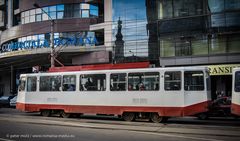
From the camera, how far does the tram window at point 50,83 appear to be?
22.2 metres

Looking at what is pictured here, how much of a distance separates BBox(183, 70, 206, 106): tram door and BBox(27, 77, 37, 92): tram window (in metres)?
10.4

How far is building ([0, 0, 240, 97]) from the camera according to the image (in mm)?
32125

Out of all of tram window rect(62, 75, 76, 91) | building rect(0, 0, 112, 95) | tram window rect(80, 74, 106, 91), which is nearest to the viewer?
tram window rect(80, 74, 106, 91)

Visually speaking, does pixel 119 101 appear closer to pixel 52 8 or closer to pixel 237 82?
pixel 237 82

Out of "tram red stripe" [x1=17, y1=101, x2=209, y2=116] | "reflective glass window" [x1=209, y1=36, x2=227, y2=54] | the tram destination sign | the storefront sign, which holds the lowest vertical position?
"tram red stripe" [x1=17, y1=101, x2=209, y2=116]

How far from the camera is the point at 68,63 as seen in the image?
48.0 meters

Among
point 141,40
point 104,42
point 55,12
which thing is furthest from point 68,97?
point 55,12

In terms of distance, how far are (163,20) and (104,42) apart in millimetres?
7983

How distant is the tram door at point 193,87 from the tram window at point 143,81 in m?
1.59

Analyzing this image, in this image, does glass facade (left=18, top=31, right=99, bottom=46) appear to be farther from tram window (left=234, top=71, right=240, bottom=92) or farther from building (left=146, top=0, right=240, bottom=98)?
tram window (left=234, top=71, right=240, bottom=92)

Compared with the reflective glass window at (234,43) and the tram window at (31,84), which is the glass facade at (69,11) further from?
the tram window at (31,84)

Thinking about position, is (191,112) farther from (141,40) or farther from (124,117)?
(141,40)

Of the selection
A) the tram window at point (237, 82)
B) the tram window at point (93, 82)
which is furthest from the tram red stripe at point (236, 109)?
the tram window at point (93, 82)

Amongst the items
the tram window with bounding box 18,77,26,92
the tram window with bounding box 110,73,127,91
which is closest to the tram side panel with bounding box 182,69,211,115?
the tram window with bounding box 110,73,127,91
